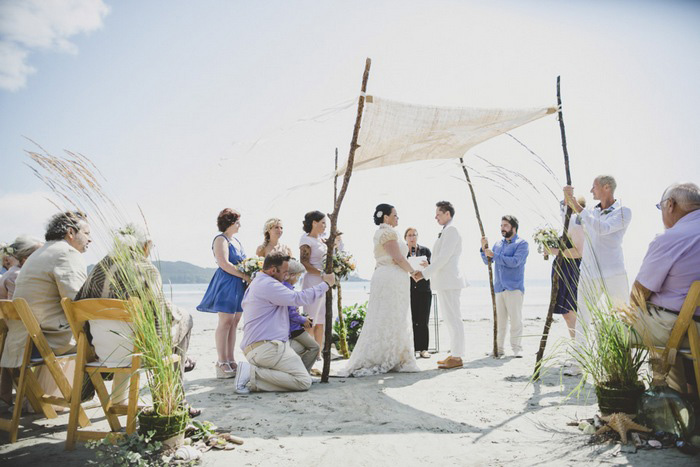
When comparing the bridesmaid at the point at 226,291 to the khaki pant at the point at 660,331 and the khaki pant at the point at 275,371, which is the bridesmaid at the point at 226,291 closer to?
the khaki pant at the point at 275,371

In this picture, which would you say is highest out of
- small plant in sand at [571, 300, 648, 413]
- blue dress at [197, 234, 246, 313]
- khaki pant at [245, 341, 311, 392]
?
blue dress at [197, 234, 246, 313]

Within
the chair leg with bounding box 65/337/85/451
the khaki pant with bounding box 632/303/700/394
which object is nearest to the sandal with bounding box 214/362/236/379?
the chair leg with bounding box 65/337/85/451

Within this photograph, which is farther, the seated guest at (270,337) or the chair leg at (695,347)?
the seated guest at (270,337)

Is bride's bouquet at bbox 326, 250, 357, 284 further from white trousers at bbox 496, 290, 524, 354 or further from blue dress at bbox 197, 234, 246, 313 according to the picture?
white trousers at bbox 496, 290, 524, 354

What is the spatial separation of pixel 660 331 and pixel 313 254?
441 centimetres

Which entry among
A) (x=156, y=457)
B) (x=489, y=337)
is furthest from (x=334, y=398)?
(x=489, y=337)

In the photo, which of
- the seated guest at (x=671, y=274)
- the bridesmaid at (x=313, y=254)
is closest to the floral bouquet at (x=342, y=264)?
the bridesmaid at (x=313, y=254)

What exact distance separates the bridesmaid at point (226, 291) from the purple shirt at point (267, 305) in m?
0.87

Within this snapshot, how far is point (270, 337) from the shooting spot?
17.0 feet

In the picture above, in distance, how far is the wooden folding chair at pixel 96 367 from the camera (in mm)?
3322

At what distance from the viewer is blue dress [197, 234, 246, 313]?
6030mm

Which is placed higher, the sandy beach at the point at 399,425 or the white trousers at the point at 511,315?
the white trousers at the point at 511,315

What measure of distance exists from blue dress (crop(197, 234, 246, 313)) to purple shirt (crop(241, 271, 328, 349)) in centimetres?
85

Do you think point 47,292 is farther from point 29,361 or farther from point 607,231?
point 607,231
